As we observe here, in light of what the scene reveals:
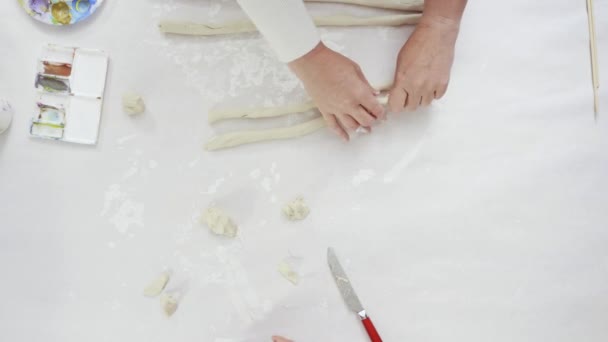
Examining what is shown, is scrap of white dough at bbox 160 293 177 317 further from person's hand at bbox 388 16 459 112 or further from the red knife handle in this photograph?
person's hand at bbox 388 16 459 112

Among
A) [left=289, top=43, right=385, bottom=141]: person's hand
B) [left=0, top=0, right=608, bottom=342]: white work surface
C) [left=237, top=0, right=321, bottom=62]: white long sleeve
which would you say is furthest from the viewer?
[left=0, top=0, right=608, bottom=342]: white work surface

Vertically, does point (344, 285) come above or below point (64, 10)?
below

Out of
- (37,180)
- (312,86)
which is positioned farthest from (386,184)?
(37,180)

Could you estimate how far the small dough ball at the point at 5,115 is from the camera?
94 cm

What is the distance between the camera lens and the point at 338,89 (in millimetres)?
868

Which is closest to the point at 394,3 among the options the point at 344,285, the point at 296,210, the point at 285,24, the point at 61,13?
the point at 285,24

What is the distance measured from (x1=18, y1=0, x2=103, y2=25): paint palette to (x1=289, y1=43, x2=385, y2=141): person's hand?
1.51 feet

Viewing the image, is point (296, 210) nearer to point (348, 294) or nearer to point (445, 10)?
point (348, 294)

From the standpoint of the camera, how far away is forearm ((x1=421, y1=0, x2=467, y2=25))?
91 centimetres

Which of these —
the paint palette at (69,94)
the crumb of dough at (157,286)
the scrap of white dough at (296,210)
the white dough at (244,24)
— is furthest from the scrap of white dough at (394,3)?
the crumb of dough at (157,286)

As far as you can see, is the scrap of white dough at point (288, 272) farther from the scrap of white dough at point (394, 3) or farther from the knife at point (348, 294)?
the scrap of white dough at point (394, 3)

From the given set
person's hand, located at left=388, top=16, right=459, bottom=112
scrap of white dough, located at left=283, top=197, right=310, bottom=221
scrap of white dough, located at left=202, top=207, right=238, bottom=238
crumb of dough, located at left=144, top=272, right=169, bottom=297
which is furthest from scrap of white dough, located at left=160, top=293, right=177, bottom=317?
person's hand, located at left=388, top=16, right=459, bottom=112

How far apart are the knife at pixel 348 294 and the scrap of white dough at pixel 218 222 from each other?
20 centimetres

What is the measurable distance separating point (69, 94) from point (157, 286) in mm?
420
